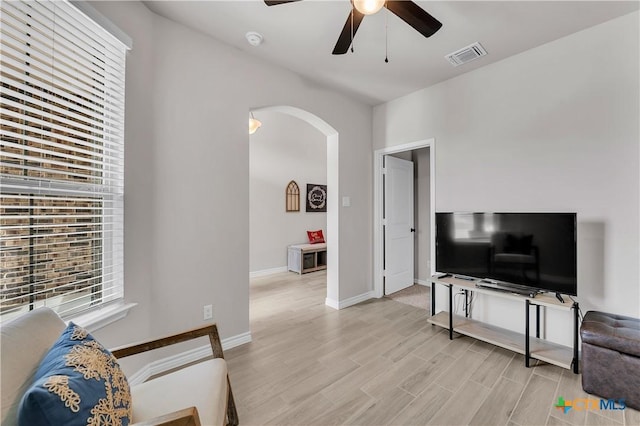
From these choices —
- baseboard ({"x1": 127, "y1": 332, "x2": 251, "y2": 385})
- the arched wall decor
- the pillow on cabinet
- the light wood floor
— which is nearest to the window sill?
baseboard ({"x1": 127, "y1": 332, "x2": 251, "y2": 385})

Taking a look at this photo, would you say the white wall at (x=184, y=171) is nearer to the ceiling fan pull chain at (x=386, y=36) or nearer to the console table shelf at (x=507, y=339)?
the ceiling fan pull chain at (x=386, y=36)

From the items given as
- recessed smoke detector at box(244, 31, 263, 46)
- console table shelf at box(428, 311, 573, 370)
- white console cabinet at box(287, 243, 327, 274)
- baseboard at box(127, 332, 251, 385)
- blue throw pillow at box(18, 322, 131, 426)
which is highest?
A: recessed smoke detector at box(244, 31, 263, 46)

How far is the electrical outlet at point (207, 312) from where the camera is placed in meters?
2.34

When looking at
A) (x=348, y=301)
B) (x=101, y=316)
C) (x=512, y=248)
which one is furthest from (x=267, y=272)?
(x=512, y=248)

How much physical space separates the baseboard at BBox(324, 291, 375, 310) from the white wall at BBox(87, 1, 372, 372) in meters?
1.27

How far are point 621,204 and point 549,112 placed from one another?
95 centimetres

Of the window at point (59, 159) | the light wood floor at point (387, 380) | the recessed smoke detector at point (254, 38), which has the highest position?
the recessed smoke detector at point (254, 38)

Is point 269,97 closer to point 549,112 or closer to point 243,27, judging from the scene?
point 243,27

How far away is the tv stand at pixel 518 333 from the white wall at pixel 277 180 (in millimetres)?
3397

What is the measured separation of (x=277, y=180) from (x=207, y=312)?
3609mm

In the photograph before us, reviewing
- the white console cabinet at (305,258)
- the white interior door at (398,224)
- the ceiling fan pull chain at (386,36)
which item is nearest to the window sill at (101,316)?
the ceiling fan pull chain at (386,36)

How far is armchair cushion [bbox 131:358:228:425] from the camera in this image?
3.65 ft

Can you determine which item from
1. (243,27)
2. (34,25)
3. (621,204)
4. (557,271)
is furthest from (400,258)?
(34,25)

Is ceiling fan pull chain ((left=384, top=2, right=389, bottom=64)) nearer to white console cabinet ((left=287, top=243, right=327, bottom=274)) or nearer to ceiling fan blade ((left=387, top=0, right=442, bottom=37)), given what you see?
ceiling fan blade ((left=387, top=0, right=442, bottom=37))
